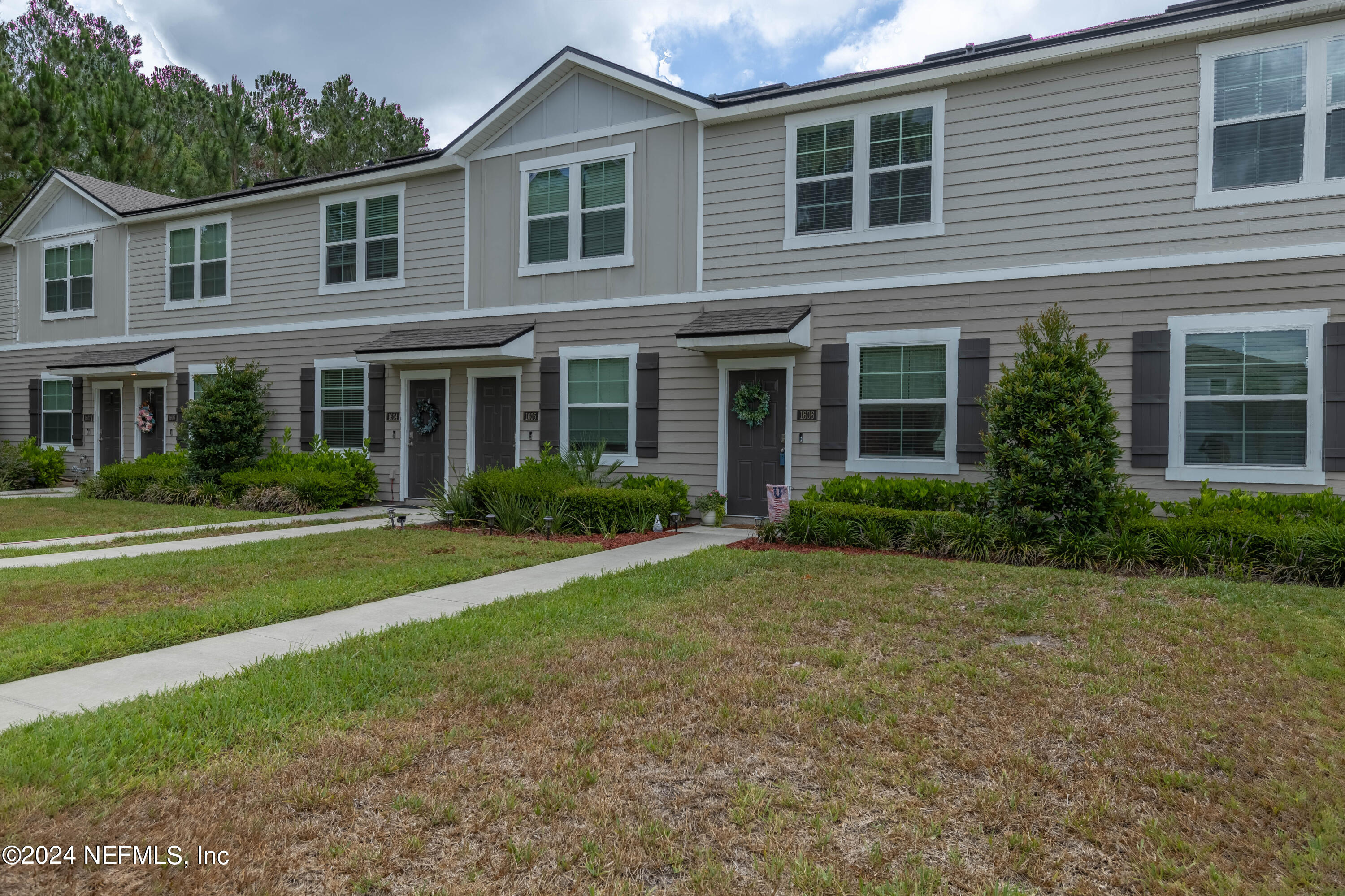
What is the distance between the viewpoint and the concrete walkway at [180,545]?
315 inches

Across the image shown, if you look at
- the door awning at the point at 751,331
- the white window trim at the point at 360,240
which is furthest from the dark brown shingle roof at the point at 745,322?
the white window trim at the point at 360,240

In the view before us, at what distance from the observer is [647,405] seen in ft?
38.6

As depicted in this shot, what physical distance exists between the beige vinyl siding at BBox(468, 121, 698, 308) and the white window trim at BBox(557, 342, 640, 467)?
78 centimetres

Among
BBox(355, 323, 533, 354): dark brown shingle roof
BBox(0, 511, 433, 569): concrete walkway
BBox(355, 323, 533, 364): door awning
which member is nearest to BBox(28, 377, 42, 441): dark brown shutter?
BBox(355, 323, 533, 354): dark brown shingle roof

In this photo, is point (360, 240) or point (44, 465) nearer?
point (360, 240)

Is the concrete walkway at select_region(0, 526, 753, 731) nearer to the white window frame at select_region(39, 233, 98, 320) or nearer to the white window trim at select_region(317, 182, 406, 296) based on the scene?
the white window trim at select_region(317, 182, 406, 296)

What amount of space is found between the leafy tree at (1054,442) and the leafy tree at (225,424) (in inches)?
484

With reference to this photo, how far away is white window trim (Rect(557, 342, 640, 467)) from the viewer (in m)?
12.0

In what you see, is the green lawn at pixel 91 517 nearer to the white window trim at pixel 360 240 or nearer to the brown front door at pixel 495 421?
the brown front door at pixel 495 421

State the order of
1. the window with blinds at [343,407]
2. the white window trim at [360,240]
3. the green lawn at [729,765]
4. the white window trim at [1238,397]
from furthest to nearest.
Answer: the window with blinds at [343,407], the white window trim at [360,240], the white window trim at [1238,397], the green lawn at [729,765]

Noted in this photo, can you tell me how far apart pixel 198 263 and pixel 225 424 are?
4406 millimetres

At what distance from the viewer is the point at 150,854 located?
104 inches

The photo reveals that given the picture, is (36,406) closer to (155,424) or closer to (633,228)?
(155,424)

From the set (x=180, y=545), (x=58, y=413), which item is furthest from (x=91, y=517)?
(x=58, y=413)
